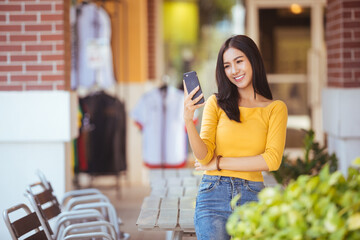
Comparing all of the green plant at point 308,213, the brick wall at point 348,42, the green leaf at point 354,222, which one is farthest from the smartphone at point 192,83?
the brick wall at point 348,42

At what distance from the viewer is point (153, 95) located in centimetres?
660

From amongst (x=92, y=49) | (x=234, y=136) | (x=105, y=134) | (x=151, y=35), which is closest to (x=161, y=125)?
(x=105, y=134)

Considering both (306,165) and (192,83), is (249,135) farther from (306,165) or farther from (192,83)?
(306,165)

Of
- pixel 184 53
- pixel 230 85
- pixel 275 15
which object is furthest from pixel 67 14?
pixel 184 53

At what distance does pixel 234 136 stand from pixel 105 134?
441 cm

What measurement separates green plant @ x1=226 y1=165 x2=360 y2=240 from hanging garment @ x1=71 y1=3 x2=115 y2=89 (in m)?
5.34

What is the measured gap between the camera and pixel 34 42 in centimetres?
427

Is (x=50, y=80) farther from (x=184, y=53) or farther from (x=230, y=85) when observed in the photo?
(x=184, y=53)

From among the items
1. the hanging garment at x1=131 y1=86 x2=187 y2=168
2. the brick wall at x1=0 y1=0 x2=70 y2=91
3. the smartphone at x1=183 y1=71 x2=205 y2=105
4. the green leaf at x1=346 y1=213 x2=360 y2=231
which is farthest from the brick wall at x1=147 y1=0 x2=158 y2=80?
the green leaf at x1=346 y1=213 x2=360 y2=231

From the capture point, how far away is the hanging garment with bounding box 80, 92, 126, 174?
22.1ft

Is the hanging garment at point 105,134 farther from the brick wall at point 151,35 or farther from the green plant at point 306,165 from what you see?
the green plant at point 306,165

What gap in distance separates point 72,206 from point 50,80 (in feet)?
3.28

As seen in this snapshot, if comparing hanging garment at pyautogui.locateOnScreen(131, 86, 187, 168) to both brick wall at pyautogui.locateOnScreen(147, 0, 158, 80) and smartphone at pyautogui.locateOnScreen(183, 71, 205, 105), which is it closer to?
brick wall at pyautogui.locateOnScreen(147, 0, 158, 80)

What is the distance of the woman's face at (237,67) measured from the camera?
102 inches
